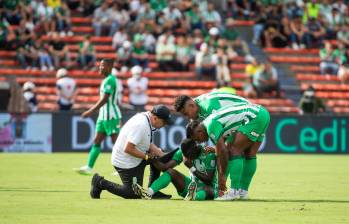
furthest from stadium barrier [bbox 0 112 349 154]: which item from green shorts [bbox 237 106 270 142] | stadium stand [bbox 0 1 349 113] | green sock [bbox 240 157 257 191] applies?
green shorts [bbox 237 106 270 142]

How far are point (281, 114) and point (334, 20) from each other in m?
9.47

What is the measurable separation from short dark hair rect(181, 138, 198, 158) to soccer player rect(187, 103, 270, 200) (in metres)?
0.10

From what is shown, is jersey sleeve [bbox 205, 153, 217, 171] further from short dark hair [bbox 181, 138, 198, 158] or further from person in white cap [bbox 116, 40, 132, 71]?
person in white cap [bbox 116, 40, 132, 71]

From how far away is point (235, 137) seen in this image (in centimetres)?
1447

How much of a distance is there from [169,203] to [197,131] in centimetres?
107

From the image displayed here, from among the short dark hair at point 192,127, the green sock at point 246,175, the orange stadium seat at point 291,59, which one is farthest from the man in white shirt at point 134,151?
the orange stadium seat at point 291,59

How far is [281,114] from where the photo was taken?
96.0ft

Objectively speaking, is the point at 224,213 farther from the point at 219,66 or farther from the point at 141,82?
the point at 219,66

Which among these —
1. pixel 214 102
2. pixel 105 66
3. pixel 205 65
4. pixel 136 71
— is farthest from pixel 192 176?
pixel 205 65

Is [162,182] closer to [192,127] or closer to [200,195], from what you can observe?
[200,195]

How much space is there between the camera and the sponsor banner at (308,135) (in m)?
29.1

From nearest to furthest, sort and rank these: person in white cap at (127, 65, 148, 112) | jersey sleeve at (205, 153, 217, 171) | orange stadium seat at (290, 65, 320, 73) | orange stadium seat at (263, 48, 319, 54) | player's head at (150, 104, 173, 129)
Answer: player's head at (150, 104, 173, 129)
jersey sleeve at (205, 153, 217, 171)
person in white cap at (127, 65, 148, 112)
orange stadium seat at (290, 65, 320, 73)
orange stadium seat at (263, 48, 319, 54)

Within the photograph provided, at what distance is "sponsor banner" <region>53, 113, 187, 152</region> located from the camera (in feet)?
92.5

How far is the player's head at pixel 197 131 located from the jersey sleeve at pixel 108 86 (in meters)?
6.22
